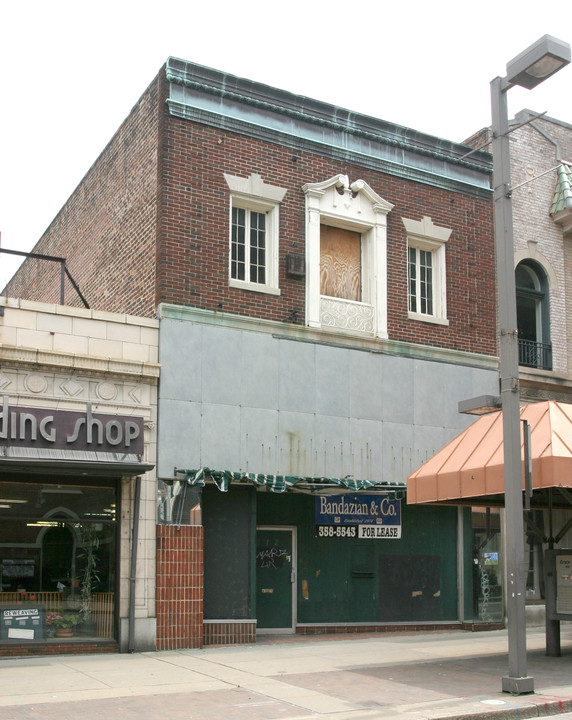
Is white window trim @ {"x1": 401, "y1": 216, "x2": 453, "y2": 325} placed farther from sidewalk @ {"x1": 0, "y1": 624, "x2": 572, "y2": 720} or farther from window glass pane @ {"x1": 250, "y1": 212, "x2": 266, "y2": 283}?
sidewalk @ {"x1": 0, "y1": 624, "x2": 572, "y2": 720}

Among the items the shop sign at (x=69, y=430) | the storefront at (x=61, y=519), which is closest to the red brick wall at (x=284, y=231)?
the shop sign at (x=69, y=430)

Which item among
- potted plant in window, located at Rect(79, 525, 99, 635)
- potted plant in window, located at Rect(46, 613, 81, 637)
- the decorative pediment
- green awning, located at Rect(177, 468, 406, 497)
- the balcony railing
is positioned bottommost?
potted plant in window, located at Rect(46, 613, 81, 637)

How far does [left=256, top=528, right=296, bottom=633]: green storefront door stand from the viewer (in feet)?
55.1

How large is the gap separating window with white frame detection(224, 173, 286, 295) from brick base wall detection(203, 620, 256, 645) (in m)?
6.04

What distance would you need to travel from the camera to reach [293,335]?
17000 mm

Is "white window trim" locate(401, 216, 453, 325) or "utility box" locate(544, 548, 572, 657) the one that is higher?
"white window trim" locate(401, 216, 453, 325)

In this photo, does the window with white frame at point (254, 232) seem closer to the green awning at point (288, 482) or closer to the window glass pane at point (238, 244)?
the window glass pane at point (238, 244)

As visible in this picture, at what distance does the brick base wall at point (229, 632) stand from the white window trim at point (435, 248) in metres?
7.33

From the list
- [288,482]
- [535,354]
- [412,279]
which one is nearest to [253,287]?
[288,482]

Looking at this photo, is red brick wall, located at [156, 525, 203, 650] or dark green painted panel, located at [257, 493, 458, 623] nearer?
red brick wall, located at [156, 525, 203, 650]

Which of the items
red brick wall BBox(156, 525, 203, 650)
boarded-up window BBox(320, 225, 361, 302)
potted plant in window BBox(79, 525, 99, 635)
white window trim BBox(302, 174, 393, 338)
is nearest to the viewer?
potted plant in window BBox(79, 525, 99, 635)

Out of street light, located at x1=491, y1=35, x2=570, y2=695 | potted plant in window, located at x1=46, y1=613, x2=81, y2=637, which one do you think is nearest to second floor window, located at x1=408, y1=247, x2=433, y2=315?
street light, located at x1=491, y1=35, x2=570, y2=695

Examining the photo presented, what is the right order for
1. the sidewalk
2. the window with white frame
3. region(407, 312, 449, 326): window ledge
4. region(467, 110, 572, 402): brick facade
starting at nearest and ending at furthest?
1. the sidewalk
2. the window with white frame
3. region(407, 312, 449, 326): window ledge
4. region(467, 110, 572, 402): brick facade

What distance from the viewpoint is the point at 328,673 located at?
12.4m
